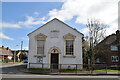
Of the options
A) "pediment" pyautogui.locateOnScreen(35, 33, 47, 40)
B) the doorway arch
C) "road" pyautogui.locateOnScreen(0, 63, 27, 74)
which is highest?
"pediment" pyautogui.locateOnScreen(35, 33, 47, 40)

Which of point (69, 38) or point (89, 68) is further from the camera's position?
point (69, 38)

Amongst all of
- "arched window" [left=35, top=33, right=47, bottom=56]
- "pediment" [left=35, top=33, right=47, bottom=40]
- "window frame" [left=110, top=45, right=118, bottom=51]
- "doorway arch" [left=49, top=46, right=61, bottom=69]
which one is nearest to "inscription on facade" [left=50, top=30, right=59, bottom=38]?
"pediment" [left=35, top=33, right=47, bottom=40]

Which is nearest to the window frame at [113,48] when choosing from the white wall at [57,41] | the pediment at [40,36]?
the white wall at [57,41]

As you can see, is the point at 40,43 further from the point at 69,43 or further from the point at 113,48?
the point at 113,48

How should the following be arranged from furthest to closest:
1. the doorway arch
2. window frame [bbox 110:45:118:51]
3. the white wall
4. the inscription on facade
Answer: window frame [bbox 110:45:118:51] < the inscription on facade < the doorway arch < the white wall

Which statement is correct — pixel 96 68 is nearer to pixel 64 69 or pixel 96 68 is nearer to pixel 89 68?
pixel 89 68

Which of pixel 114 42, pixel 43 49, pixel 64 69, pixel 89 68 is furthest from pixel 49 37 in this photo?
pixel 114 42

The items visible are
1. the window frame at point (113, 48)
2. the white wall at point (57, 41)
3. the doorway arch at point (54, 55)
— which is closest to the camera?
the white wall at point (57, 41)

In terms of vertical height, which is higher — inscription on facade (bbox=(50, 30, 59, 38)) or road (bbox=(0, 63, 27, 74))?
inscription on facade (bbox=(50, 30, 59, 38))

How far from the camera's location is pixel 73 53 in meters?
24.2

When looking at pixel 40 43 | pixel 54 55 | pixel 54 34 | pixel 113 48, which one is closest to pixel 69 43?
pixel 54 34

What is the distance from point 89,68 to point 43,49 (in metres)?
7.83

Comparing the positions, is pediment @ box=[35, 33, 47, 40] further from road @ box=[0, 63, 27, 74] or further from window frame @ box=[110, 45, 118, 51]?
window frame @ box=[110, 45, 118, 51]

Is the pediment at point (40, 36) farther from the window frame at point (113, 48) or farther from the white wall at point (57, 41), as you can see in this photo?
the window frame at point (113, 48)
